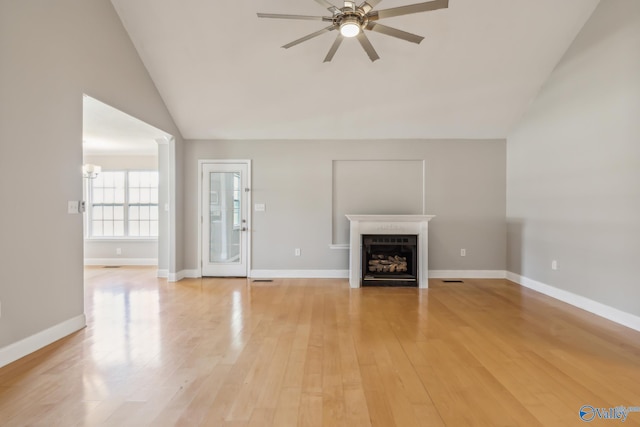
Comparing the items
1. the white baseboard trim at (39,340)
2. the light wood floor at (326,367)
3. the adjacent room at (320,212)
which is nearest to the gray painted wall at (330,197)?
the adjacent room at (320,212)

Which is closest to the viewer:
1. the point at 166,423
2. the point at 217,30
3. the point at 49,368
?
the point at 166,423

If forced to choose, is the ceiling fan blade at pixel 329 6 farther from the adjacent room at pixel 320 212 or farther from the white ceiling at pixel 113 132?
the white ceiling at pixel 113 132

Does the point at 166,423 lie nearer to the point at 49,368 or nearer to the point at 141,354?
the point at 141,354

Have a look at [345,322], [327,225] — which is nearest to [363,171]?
[327,225]

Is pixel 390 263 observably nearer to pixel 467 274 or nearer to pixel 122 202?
pixel 467 274

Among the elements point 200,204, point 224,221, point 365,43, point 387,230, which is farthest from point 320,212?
point 365,43

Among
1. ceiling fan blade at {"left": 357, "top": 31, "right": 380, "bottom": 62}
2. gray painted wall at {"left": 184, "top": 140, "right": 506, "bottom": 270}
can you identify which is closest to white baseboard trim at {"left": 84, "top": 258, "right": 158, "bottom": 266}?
gray painted wall at {"left": 184, "top": 140, "right": 506, "bottom": 270}

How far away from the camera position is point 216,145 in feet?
19.2

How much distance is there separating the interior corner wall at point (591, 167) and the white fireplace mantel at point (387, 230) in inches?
62.8

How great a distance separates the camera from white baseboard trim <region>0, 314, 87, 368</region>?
255cm

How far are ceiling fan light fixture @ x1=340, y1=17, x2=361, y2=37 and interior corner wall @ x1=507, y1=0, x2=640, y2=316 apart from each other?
2.93 metres

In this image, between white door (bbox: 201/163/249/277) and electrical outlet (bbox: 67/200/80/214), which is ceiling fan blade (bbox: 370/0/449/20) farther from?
white door (bbox: 201/163/249/277)

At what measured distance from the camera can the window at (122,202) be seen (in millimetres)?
7410

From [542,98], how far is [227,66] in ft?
14.7
